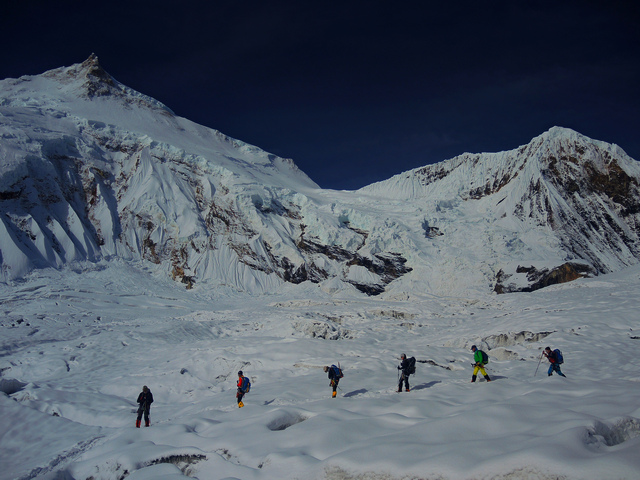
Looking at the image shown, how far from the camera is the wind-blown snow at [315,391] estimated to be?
16.0 feet

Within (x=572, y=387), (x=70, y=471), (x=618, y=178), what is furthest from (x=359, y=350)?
(x=618, y=178)

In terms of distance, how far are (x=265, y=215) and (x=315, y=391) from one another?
49.2 meters

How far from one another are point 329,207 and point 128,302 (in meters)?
34.9

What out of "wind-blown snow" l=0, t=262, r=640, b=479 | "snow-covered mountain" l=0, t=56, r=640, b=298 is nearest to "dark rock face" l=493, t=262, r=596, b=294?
"snow-covered mountain" l=0, t=56, r=640, b=298

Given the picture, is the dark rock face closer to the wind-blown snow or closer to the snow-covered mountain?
the snow-covered mountain

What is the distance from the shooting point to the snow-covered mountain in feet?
153

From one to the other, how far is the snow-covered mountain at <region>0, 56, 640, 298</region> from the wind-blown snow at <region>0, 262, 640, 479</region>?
9666mm

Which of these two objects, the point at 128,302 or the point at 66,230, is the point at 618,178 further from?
the point at 66,230

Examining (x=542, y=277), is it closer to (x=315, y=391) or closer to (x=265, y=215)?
(x=265, y=215)

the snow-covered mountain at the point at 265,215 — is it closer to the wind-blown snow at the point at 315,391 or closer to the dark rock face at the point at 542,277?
the dark rock face at the point at 542,277

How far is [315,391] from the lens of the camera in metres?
12.9

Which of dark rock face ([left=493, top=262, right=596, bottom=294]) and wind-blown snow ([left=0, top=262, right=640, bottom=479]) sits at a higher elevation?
dark rock face ([left=493, top=262, right=596, bottom=294])

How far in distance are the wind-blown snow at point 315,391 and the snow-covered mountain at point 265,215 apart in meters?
9.67

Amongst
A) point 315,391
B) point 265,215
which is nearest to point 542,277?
point 265,215
